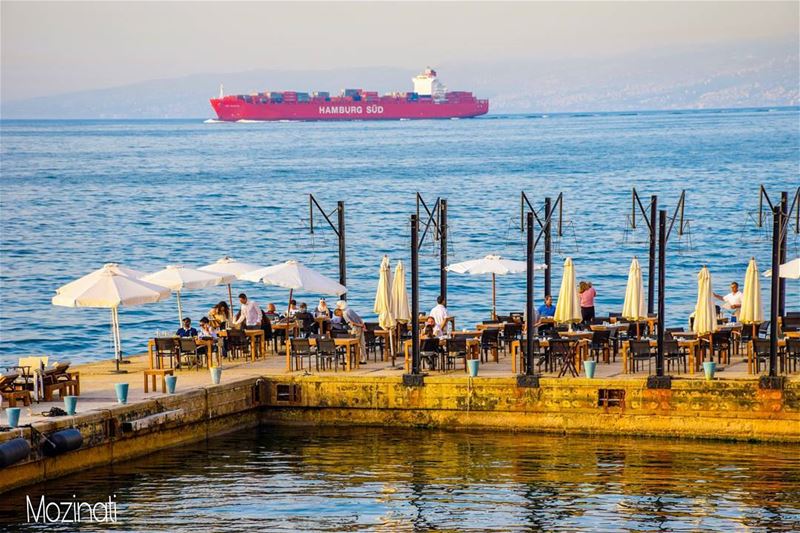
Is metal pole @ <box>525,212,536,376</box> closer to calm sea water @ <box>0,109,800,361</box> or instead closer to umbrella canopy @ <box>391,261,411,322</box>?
umbrella canopy @ <box>391,261,411,322</box>

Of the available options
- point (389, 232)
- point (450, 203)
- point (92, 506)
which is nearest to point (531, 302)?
point (92, 506)

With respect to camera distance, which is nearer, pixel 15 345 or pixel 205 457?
pixel 205 457

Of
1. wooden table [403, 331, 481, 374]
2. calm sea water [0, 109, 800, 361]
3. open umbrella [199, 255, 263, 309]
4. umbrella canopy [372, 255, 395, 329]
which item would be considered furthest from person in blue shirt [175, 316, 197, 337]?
calm sea water [0, 109, 800, 361]

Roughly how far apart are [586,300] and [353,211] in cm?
5456

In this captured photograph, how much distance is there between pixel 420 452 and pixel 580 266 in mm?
35968

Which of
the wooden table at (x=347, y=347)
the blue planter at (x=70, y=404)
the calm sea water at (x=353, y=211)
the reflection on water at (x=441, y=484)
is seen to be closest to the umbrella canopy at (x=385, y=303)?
the wooden table at (x=347, y=347)

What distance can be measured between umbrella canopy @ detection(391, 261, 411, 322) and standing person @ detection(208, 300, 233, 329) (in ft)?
10.5

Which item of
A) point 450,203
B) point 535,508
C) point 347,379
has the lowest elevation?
point 535,508

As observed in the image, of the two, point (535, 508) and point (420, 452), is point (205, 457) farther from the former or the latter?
point (535, 508)

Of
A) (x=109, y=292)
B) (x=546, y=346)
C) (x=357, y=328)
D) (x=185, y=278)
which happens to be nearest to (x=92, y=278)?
(x=109, y=292)

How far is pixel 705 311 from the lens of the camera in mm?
22469

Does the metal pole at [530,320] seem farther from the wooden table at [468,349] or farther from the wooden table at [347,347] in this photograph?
the wooden table at [347,347]

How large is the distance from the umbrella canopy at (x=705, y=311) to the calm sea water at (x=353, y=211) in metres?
5.05

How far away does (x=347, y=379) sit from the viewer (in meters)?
22.0
